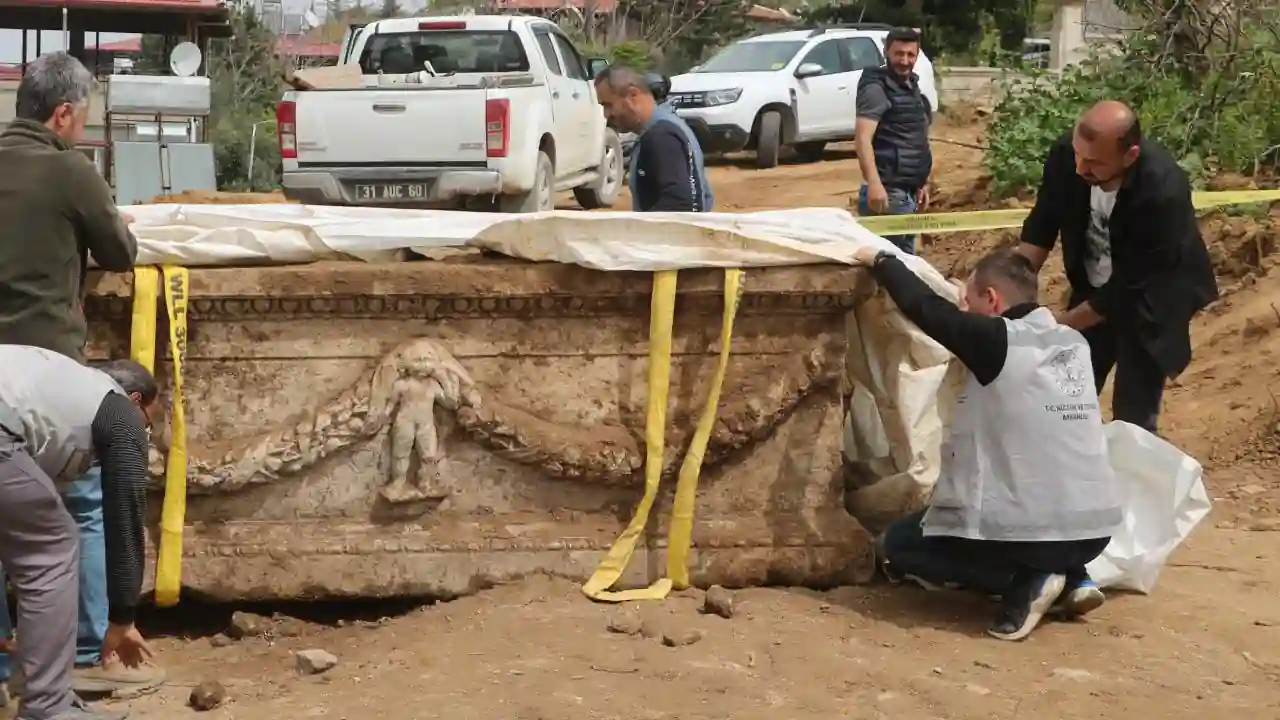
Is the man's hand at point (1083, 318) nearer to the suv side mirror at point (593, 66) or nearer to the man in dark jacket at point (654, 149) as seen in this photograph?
the man in dark jacket at point (654, 149)

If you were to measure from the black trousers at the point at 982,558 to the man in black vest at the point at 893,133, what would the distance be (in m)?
2.71

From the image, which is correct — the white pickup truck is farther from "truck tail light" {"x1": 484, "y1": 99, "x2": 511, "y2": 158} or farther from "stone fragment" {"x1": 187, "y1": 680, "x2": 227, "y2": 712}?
"stone fragment" {"x1": 187, "y1": 680, "x2": 227, "y2": 712}

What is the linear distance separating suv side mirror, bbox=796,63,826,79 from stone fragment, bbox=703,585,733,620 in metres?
13.1

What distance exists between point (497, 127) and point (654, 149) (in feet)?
19.9

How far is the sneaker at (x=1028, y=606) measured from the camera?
423 cm

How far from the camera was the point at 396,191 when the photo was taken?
11500 millimetres

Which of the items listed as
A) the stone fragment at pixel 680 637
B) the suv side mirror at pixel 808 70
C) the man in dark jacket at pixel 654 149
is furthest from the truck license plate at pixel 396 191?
the stone fragment at pixel 680 637

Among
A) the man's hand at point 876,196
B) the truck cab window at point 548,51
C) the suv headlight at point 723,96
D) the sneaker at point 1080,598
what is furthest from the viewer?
the suv headlight at point 723,96

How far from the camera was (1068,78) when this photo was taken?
1107 cm

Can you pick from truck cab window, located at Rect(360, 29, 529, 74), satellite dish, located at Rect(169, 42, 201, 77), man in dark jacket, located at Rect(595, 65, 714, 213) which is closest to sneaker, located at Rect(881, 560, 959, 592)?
man in dark jacket, located at Rect(595, 65, 714, 213)

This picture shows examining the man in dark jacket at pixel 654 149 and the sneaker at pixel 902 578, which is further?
the man in dark jacket at pixel 654 149

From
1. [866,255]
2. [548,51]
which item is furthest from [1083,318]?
[548,51]

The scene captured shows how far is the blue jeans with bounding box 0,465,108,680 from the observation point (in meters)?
4.06

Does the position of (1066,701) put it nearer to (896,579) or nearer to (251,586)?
(896,579)
